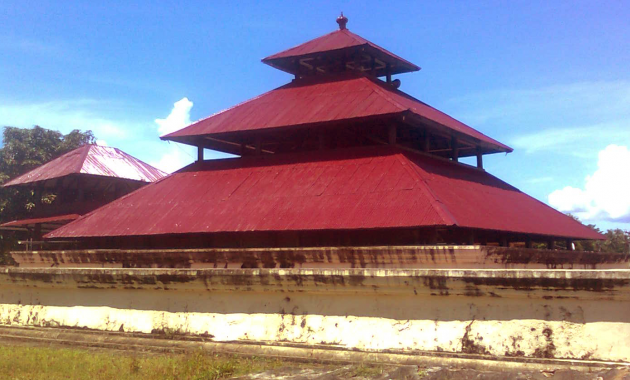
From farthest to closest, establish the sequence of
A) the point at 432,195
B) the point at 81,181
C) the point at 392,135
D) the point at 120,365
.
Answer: the point at 81,181
the point at 392,135
the point at 432,195
the point at 120,365

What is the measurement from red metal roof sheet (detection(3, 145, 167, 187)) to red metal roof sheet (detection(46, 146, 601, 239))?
8274mm

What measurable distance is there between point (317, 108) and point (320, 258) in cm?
558

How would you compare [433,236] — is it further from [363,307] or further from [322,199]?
[363,307]

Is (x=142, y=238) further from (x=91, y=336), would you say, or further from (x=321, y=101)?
(x=91, y=336)

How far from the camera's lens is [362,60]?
63.6 ft

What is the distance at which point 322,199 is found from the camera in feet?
44.4

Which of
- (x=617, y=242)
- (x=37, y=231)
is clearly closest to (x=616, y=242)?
(x=617, y=242)

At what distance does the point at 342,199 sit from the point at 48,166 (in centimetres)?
1675

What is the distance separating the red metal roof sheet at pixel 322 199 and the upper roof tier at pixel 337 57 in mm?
4073

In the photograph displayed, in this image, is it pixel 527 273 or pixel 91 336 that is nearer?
pixel 527 273

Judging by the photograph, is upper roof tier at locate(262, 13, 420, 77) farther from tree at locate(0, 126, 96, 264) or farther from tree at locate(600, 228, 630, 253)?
tree at locate(600, 228, 630, 253)

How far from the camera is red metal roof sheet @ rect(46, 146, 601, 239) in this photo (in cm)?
1254

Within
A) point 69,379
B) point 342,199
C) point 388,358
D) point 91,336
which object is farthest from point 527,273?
point 342,199

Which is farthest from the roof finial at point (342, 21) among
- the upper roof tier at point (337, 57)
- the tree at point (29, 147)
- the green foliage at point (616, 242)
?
the green foliage at point (616, 242)
